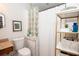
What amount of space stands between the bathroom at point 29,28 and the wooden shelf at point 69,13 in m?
0.05

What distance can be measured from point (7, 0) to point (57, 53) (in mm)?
927

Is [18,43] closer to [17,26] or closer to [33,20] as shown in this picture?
[17,26]

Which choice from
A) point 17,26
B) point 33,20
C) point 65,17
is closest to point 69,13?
point 65,17

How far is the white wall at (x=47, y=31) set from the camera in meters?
1.31

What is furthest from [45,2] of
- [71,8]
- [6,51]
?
[6,51]

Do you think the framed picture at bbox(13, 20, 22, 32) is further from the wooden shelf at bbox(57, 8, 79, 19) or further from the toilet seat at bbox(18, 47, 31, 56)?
the wooden shelf at bbox(57, 8, 79, 19)

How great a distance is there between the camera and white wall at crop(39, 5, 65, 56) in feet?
4.31

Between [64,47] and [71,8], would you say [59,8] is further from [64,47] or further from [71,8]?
[64,47]

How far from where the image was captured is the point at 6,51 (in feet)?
4.30

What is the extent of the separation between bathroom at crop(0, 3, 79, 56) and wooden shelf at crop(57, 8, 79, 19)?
5 centimetres

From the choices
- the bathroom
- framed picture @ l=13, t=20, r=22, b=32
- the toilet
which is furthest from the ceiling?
the toilet

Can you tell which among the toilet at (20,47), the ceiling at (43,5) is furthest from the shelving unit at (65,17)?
the toilet at (20,47)

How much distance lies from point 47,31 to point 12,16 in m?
0.49

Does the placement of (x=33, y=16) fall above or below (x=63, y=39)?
above
